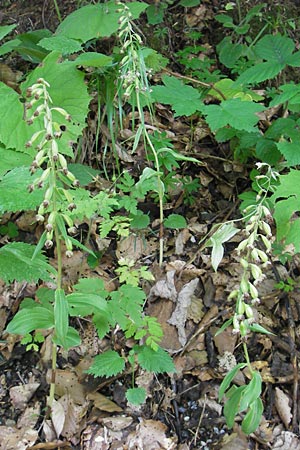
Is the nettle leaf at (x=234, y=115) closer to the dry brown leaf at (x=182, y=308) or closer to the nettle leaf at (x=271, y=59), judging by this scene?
the nettle leaf at (x=271, y=59)

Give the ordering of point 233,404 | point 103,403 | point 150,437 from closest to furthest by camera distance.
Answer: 1. point 233,404
2. point 150,437
3. point 103,403

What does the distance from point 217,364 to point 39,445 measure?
1046 mm

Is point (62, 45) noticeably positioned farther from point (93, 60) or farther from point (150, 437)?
point (150, 437)

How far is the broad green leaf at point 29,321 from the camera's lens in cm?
206

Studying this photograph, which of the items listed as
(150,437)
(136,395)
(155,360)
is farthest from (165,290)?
(150,437)

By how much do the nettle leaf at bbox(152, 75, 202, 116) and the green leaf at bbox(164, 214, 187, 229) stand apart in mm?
707

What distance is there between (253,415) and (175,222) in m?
1.37

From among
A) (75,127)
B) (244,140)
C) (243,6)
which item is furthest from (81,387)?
(243,6)

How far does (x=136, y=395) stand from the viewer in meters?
2.47

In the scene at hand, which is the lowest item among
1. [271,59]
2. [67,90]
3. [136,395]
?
[136,395]

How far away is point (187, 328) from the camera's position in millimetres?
2908

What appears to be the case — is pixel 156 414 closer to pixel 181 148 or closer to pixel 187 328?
pixel 187 328

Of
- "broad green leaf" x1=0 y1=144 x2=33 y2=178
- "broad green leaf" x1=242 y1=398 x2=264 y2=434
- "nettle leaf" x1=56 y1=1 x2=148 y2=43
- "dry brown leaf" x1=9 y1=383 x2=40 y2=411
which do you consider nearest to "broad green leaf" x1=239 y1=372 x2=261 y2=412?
"broad green leaf" x1=242 y1=398 x2=264 y2=434

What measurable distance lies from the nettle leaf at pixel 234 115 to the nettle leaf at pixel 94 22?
95cm
